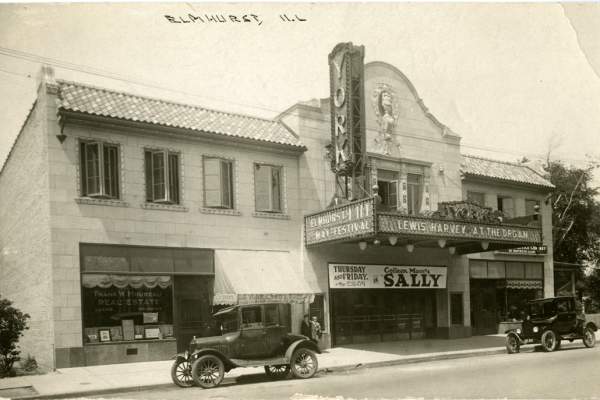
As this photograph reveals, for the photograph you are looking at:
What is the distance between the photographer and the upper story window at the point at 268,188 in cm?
2155

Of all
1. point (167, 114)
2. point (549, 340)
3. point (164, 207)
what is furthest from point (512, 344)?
point (167, 114)

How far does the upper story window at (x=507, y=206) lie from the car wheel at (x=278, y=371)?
17.0m

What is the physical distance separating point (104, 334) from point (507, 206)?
19.2m

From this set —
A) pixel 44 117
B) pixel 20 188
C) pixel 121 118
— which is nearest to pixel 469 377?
pixel 121 118

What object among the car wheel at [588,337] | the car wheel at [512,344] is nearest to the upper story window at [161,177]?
the car wheel at [512,344]

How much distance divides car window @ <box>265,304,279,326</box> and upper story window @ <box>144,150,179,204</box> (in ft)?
19.6

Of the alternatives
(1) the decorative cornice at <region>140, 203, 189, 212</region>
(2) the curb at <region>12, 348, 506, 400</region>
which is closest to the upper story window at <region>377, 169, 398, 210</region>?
(2) the curb at <region>12, 348, 506, 400</region>

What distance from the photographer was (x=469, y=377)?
14195 mm

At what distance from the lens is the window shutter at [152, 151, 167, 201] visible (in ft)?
63.8

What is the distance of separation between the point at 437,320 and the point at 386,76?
997cm

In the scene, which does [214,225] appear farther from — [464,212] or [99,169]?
[464,212]

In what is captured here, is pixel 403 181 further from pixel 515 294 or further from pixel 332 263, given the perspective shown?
pixel 515 294

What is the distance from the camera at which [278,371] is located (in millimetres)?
15867

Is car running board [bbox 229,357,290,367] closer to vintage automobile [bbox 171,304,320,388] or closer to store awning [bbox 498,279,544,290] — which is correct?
vintage automobile [bbox 171,304,320,388]
